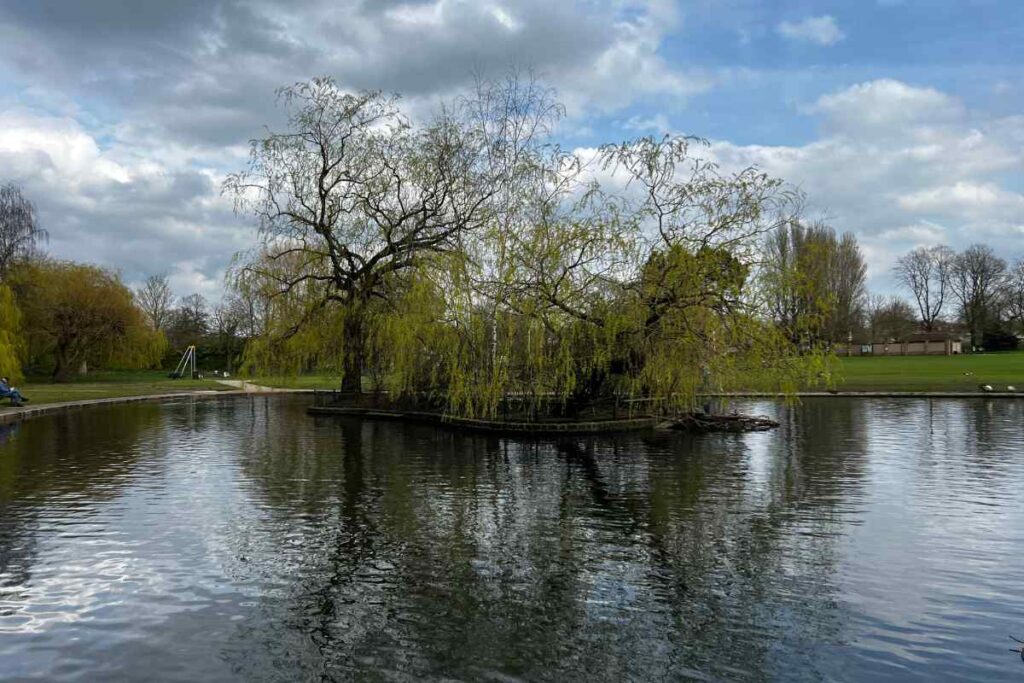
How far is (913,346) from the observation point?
268ft

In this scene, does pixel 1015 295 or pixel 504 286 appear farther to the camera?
pixel 1015 295

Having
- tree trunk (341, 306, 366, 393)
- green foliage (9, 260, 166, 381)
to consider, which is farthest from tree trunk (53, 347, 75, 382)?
tree trunk (341, 306, 366, 393)

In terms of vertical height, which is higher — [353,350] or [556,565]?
[353,350]

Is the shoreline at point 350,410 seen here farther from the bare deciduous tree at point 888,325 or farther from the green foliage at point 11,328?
the bare deciduous tree at point 888,325

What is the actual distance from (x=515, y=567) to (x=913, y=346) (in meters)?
86.2

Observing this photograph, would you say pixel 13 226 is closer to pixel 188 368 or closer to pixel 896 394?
pixel 188 368

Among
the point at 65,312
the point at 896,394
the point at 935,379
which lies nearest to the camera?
the point at 896,394

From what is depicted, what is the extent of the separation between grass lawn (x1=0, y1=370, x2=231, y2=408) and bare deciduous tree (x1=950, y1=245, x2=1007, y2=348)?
7612 centimetres

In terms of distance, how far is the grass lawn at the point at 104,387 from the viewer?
108 ft

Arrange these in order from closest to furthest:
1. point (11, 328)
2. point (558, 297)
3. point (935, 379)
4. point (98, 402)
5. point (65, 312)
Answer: point (558, 297), point (98, 402), point (11, 328), point (935, 379), point (65, 312)

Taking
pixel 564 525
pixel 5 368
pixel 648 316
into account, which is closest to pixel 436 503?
pixel 564 525

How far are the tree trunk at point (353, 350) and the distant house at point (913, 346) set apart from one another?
6460 centimetres

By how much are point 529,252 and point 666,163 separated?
4.37 metres

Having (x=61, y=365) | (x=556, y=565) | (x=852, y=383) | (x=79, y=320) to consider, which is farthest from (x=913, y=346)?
(x=556, y=565)
